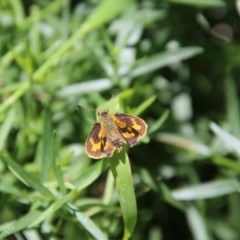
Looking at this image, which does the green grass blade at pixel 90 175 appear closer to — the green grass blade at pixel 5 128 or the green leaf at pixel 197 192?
the green grass blade at pixel 5 128

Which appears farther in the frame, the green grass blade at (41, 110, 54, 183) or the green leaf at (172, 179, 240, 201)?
the green leaf at (172, 179, 240, 201)

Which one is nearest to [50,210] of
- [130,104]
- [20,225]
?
[20,225]

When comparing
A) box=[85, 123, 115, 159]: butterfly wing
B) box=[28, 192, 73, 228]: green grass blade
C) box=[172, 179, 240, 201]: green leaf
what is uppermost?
box=[85, 123, 115, 159]: butterfly wing

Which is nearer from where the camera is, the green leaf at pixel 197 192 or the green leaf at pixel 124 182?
the green leaf at pixel 124 182

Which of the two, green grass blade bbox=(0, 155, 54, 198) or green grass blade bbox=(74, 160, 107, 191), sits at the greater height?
green grass blade bbox=(0, 155, 54, 198)

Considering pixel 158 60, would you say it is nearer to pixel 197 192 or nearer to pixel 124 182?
pixel 197 192

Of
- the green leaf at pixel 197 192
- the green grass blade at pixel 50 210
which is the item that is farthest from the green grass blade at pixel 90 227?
the green leaf at pixel 197 192

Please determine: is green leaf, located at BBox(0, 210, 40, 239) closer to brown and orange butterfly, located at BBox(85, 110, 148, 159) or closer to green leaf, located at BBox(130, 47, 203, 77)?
brown and orange butterfly, located at BBox(85, 110, 148, 159)

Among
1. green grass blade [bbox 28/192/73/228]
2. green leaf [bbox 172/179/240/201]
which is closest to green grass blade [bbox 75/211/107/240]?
green grass blade [bbox 28/192/73/228]
